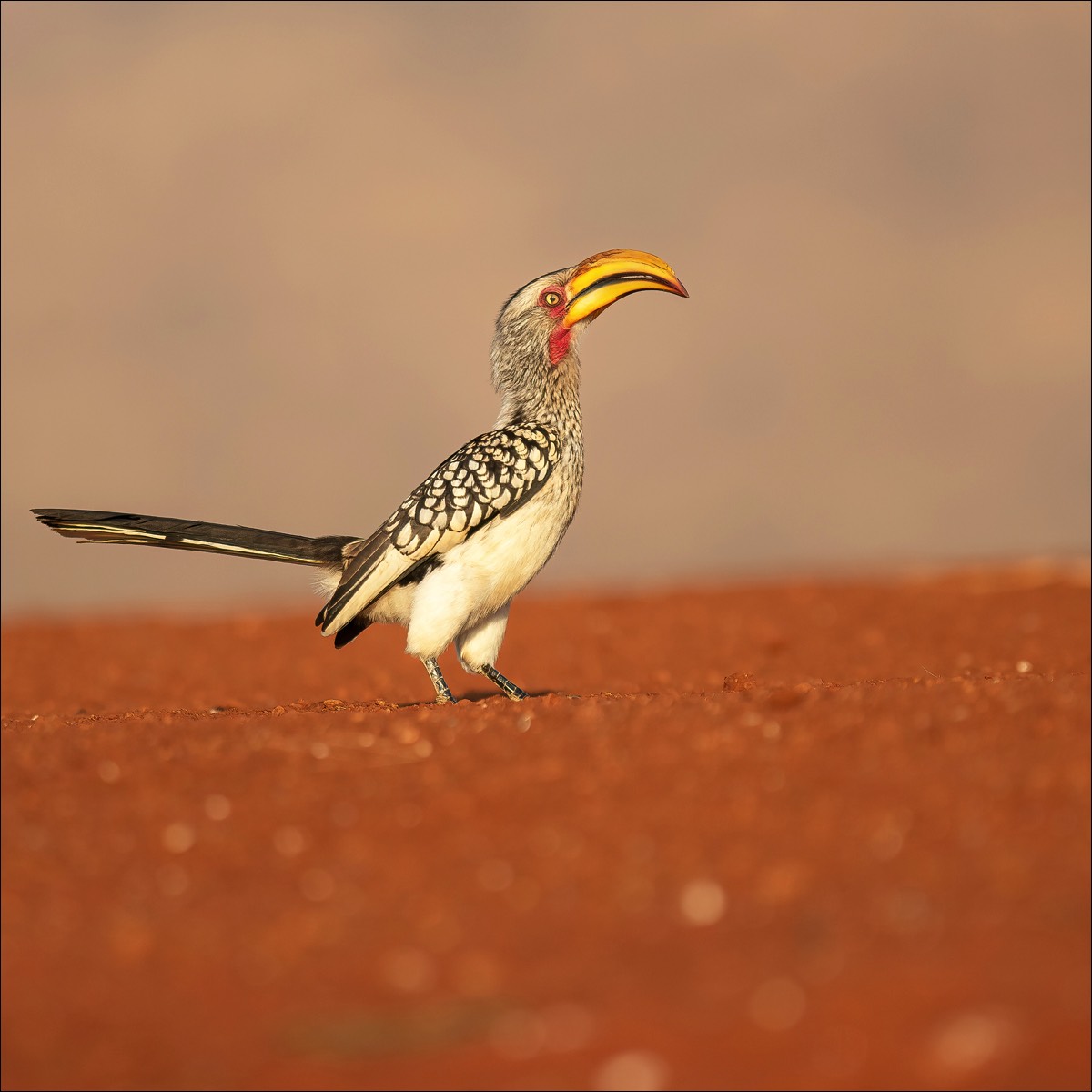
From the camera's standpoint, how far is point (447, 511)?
8.62 meters

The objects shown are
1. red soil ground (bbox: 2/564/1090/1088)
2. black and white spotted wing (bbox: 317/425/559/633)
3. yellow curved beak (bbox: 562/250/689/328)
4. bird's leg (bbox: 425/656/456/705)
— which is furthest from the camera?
yellow curved beak (bbox: 562/250/689/328)

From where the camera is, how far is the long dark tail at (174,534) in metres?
8.78

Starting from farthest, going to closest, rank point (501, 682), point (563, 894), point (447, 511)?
point (501, 682)
point (447, 511)
point (563, 894)

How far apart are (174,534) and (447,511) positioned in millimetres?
1874

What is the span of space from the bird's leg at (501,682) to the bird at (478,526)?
14mm

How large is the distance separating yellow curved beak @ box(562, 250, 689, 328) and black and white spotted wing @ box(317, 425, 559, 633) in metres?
1.14

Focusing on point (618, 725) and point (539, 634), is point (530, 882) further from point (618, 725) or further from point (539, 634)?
point (539, 634)

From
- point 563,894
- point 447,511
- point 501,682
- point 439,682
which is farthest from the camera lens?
point 501,682

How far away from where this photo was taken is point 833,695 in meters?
6.61

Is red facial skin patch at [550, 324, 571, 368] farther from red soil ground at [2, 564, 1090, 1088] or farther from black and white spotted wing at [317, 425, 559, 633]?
red soil ground at [2, 564, 1090, 1088]

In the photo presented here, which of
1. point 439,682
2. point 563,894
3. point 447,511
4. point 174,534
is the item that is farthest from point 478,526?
point 563,894

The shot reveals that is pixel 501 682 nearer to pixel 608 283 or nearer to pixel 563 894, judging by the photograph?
pixel 608 283

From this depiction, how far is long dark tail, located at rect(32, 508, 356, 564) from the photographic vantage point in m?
8.78

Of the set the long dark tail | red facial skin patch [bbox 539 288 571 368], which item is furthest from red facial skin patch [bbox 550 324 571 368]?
the long dark tail
